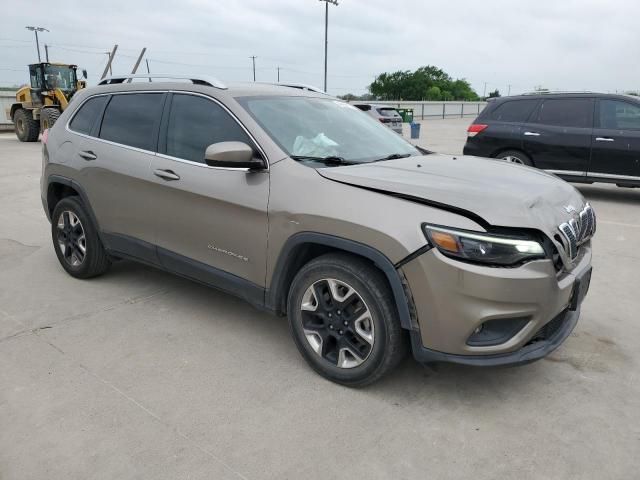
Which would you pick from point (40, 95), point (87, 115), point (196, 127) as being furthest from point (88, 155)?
point (40, 95)

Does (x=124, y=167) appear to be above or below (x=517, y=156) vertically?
above

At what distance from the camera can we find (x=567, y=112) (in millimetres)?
8570

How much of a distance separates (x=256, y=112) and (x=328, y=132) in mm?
502

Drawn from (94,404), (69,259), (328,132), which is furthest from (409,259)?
(69,259)

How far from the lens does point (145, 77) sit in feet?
13.9

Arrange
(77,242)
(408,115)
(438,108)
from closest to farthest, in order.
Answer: (77,242)
(408,115)
(438,108)

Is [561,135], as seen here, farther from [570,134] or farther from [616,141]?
[616,141]

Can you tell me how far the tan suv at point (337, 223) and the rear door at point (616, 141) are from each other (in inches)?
219

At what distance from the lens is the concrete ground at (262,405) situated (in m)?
2.41

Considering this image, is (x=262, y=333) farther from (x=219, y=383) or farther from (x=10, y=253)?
(x=10, y=253)

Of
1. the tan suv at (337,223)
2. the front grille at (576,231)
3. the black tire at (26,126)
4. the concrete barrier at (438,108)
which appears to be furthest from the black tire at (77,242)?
the concrete barrier at (438,108)

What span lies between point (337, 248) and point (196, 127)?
1.43 m

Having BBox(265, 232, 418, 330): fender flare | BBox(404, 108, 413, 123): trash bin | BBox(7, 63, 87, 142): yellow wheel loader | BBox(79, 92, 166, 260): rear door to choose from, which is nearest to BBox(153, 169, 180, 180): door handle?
BBox(79, 92, 166, 260): rear door

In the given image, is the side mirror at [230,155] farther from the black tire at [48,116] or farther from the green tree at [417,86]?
the green tree at [417,86]
